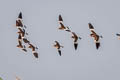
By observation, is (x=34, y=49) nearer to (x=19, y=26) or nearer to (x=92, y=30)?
(x=19, y=26)

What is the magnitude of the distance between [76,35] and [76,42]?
2.52 m

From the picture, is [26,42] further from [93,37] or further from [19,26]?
[93,37]

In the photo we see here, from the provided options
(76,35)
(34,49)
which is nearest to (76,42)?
(76,35)

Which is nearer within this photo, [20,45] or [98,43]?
[98,43]

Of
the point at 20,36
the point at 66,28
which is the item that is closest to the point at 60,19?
the point at 66,28

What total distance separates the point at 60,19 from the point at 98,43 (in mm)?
12011

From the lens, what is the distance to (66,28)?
508 feet

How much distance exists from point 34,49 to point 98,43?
19.2 meters

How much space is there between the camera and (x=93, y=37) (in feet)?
495

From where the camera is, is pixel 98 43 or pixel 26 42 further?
pixel 26 42

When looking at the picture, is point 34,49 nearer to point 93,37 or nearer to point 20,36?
point 20,36

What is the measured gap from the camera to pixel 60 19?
15562cm

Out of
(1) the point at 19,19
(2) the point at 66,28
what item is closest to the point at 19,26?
(1) the point at 19,19

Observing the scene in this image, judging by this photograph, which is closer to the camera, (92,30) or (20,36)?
(92,30)
